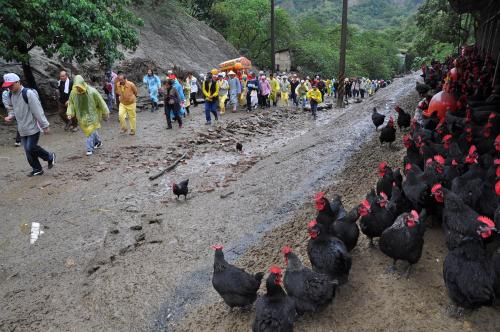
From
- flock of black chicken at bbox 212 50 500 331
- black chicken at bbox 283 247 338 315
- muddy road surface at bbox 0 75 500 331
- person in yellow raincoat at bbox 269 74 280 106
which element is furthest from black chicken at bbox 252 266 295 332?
person in yellow raincoat at bbox 269 74 280 106

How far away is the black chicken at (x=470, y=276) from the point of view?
10.7ft

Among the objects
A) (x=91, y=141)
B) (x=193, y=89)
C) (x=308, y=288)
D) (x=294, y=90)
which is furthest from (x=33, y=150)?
(x=294, y=90)

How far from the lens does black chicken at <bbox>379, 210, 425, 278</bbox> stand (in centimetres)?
391

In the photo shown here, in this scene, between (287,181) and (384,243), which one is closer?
(384,243)

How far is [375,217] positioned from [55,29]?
1176 centimetres

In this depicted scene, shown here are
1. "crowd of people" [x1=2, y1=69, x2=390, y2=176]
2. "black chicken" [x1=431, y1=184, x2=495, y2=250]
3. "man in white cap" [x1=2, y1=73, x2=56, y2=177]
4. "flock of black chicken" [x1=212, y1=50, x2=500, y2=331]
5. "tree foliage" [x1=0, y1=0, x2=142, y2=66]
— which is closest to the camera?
"flock of black chicken" [x1=212, y1=50, x2=500, y2=331]

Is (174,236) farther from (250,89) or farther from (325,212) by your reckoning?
(250,89)

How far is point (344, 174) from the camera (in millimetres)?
7711

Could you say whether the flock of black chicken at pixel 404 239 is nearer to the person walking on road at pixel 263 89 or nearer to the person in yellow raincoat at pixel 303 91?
the person walking on road at pixel 263 89

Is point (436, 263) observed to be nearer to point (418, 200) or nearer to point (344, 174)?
point (418, 200)

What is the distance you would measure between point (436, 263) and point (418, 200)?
84 centimetres

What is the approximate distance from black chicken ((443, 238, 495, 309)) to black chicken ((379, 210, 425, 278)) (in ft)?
1.39

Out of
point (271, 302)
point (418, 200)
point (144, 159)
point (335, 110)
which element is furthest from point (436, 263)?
point (335, 110)

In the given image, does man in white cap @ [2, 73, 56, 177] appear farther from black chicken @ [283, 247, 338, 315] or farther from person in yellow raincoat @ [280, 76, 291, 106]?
person in yellow raincoat @ [280, 76, 291, 106]
